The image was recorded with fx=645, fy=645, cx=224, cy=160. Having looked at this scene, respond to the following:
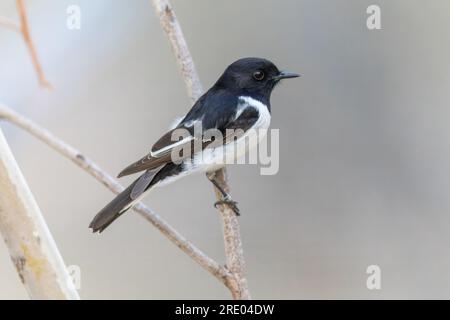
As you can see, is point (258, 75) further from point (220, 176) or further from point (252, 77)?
point (220, 176)

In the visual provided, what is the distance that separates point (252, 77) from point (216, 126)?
40cm

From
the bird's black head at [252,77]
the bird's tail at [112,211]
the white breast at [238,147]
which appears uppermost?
the bird's black head at [252,77]

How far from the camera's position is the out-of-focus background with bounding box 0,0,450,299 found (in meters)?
3.49

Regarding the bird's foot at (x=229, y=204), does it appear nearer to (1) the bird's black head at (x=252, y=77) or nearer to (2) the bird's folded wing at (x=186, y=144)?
(2) the bird's folded wing at (x=186, y=144)

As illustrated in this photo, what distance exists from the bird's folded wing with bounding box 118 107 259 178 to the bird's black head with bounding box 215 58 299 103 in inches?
6.2

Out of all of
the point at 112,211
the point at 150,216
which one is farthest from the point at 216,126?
the point at 150,216

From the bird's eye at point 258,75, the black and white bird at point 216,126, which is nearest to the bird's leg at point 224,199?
the black and white bird at point 216,126

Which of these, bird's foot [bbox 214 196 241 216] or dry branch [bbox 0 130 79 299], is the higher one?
dry branch [bbox 0 130 79 299]

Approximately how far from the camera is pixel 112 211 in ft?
7.22

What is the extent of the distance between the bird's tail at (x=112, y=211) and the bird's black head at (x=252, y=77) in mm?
883

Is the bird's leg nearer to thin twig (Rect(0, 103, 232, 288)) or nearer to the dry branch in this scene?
thin twig (Rect(0, 103, 232, 288))

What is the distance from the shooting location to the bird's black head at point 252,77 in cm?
291

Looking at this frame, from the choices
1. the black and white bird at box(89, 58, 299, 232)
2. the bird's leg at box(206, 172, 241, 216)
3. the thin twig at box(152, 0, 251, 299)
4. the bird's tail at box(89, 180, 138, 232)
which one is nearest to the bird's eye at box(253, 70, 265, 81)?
the black and white bird at box(89, 58, 299, 232)

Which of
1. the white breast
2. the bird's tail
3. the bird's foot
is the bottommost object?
the bird's foot
